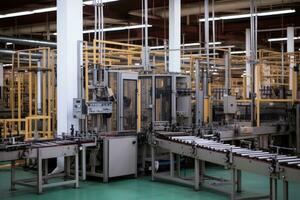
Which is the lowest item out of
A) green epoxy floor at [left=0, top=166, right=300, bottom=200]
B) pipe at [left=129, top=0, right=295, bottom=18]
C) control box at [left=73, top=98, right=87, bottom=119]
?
green epoxy floor at [left=0, top=166, right=300, bottom=200]

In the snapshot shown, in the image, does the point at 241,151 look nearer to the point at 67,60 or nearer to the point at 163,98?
the point at 163,98

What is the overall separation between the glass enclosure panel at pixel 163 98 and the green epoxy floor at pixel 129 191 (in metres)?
1.95

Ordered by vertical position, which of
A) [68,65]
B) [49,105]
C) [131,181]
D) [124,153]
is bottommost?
[131,181]

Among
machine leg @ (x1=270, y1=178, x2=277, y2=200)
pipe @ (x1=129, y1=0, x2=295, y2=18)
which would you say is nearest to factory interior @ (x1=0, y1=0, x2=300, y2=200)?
machine leg @ (x1=270, y1=178, x2=277, y2=200)

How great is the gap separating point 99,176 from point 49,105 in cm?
234

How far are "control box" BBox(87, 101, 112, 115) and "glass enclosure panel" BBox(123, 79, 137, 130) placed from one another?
2.23ft

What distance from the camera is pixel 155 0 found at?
43.3 ft

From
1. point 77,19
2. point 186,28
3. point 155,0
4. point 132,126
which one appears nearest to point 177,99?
point 132,126

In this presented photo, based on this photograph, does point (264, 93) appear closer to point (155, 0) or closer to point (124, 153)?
point (155, 0)

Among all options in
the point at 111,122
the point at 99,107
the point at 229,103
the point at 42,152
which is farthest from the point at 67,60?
the point at 229,103

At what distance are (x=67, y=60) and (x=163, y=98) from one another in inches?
101

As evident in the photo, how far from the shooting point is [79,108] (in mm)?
8141

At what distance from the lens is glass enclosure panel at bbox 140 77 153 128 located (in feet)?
32.0

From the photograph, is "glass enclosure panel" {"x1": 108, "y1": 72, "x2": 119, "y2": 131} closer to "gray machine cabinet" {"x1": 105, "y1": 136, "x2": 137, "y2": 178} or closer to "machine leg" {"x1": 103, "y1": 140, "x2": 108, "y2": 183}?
"gray machine cabinet" {"x1": 105, "y1": 136, "x2": 137, "y2": 178}
